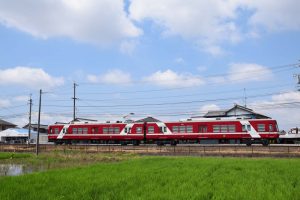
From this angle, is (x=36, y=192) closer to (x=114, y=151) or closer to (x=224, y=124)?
(x=114, y=151)

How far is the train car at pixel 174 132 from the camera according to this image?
1558 inches

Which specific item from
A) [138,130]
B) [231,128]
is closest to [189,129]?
[231,128]

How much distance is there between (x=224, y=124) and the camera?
40875mm

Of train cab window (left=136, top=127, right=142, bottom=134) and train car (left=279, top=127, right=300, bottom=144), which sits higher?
train cab window (left=136, top=127, right=142, bottom=134)

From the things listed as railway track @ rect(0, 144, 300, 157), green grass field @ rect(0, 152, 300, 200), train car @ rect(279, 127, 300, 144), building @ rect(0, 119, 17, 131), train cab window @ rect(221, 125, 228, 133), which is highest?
building @ rect(0, 119, 17, 131)

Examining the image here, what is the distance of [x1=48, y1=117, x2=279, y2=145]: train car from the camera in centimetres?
3956

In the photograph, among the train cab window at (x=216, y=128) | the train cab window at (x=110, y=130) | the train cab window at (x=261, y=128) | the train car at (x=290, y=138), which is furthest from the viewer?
the train car at (x=290, y=138)

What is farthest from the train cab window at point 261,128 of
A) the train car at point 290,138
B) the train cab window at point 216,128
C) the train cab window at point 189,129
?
the train car at point 290,138

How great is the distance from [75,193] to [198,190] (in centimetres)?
398

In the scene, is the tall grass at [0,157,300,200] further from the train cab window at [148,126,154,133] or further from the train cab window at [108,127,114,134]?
the train cab window at [108,127,114,134]

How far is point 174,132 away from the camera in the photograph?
4334cm

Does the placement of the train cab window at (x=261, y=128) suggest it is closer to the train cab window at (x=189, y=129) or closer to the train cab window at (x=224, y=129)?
the train cab window at (x=224, y=129)

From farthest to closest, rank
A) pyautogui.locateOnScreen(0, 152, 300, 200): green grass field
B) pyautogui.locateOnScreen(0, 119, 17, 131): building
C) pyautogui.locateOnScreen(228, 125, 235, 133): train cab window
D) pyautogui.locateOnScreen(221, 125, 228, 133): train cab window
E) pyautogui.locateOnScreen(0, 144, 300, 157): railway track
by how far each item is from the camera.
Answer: pyautogui.locateOnScreen(0, 119, 17, 131): building, pyautogui.locateOnScreen(221, 125, 228, 133): train cab window, pyautogui.locateOnScreen(228, 125, 235, 133): train cab window, pyautogui.locateOnScreen(0, 144, 300, 157): railway track, pyautogui.locateOnScreen(0, 152, 300, 200): green grass field

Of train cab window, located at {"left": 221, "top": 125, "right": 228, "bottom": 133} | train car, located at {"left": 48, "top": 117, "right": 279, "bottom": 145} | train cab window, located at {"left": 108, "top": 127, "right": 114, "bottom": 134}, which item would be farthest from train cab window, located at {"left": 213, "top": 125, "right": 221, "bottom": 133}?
train cab window, located at {"left": 108, "top": 127, "right": 114, "bottom": 134}
